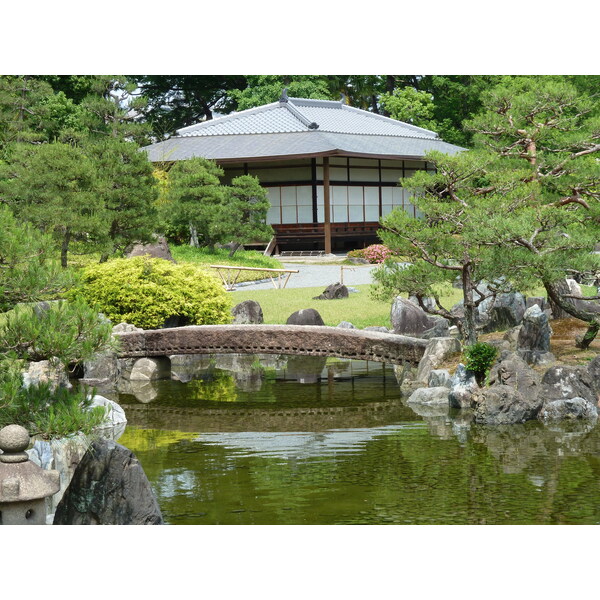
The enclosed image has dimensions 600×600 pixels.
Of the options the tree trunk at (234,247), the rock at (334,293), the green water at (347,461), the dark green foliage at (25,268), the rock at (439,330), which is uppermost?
the dark green foliage at (25,268)

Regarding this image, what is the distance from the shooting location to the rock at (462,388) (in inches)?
386

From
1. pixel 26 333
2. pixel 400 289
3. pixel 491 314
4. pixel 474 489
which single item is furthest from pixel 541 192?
pixel 26 333

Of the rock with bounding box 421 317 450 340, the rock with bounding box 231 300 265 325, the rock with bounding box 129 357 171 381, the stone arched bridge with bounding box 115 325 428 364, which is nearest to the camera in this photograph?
the stone arched bridge with bounding box 115 325 428 364

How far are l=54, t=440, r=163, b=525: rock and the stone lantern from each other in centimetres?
60

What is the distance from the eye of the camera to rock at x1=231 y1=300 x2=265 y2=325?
15.1 metres

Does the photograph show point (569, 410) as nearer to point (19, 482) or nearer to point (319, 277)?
point (19, 482)

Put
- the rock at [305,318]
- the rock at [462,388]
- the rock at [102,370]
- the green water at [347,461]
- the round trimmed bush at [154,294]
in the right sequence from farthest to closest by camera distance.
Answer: the rock at [305,318] < the round trimmed bush at [154,294] < the rock at [102,370] < the rock at [462,388] < the green water at [347,461]

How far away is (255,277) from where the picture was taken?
21766 mm

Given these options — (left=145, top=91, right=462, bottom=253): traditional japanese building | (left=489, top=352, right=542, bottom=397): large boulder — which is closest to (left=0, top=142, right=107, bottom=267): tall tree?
(left=489, top=352, right=542, bottom=397): large boulder

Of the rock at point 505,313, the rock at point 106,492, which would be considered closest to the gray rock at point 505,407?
the rock at point 505,313

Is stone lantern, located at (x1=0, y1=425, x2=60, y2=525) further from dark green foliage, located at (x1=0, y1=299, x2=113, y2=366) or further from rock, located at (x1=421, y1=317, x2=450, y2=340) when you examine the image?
rock, located at (x1=421, y1=317, x2=450, y2=340)

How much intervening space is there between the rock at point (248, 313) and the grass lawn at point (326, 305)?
0.26 meters

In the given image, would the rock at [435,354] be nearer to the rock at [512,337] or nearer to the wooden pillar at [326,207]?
the rock at [512,337]

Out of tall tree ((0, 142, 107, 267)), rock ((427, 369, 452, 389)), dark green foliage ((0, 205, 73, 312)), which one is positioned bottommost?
rock ((427, 369, 452, 389))
